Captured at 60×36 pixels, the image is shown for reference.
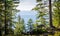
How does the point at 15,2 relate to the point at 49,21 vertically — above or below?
above

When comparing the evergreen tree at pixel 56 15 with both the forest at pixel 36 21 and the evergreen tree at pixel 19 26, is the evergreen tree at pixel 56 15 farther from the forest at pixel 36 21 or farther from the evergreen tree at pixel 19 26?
the evergreen tree at pixel 19 26

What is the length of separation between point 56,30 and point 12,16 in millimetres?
930

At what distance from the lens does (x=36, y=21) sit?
375cm

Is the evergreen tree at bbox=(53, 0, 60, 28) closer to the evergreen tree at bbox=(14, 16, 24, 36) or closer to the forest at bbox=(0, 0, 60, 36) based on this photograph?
the forest at bbox=(0, 0, 60, 36)

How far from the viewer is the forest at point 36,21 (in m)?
3.69

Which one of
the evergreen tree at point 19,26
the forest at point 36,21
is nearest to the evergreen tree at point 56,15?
the forest at point 36,21

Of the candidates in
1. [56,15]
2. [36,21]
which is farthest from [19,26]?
[56,15]

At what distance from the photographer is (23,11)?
3.74 metres

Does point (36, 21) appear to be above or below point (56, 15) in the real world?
below

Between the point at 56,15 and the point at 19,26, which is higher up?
the point at 56,15

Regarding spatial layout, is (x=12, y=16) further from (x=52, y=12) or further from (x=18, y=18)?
(x=52, y=12)

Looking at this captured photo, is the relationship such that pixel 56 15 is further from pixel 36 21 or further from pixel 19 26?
pixel 19 26

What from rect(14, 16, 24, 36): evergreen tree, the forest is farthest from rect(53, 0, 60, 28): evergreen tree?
rect(14, 16, 24, 36): evergreen tree

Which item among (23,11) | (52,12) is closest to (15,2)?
(23,11)
